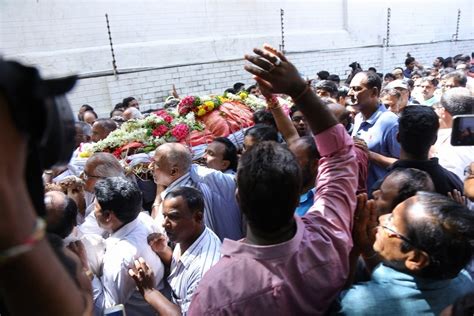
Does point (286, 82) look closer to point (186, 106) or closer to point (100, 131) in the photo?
point (186, 106)

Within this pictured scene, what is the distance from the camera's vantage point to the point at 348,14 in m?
16.5

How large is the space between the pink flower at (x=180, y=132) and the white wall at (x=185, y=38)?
13.9 feet

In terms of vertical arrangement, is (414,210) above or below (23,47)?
below

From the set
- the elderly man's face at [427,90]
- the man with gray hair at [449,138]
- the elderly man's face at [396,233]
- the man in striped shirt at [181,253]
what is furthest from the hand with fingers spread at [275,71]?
the elderly man's face at [427,90]

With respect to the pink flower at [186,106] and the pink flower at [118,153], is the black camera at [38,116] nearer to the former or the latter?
the pink flower at [118,153]

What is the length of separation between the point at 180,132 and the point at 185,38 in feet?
29.6

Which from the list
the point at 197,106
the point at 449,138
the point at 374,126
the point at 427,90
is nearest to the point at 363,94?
the point at 374,126

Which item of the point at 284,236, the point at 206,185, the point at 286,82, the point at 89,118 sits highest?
the point at 286,82

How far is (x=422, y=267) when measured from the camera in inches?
54.9

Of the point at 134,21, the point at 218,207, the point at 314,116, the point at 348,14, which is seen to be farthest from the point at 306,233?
the point at 348,14

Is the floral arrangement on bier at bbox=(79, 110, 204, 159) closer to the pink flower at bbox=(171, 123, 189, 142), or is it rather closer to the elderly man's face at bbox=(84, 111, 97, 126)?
the pink flower at bbox=(171, 123, 189, 142)

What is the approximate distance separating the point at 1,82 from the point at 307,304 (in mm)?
1063

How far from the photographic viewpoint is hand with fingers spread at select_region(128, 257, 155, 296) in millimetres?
2145

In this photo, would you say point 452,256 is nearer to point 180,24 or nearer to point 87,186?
point 87,186
